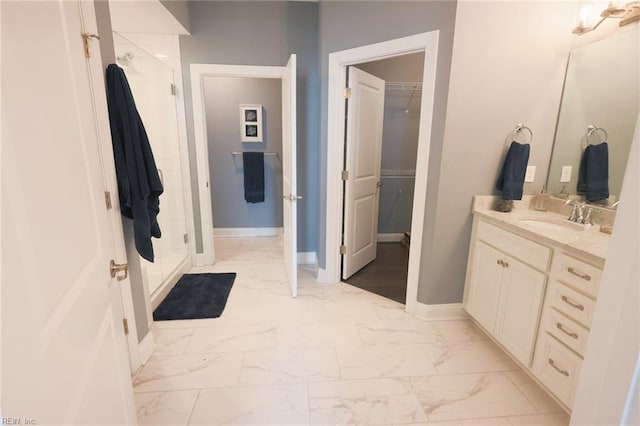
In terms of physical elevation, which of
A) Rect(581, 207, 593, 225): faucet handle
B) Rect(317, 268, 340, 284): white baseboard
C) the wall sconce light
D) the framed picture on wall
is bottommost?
Rect(317, 268, 340, 284): white baseboard

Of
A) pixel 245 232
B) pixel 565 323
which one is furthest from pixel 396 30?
pixel 245 232

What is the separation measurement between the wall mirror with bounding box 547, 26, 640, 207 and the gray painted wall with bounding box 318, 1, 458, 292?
2.77 feet

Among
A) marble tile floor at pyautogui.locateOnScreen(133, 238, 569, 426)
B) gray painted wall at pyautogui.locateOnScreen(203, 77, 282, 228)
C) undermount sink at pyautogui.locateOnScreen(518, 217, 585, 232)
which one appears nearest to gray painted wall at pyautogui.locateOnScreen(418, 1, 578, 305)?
undermount sink at pyautogui.locateOnScreen(518, 217, 585, 232)

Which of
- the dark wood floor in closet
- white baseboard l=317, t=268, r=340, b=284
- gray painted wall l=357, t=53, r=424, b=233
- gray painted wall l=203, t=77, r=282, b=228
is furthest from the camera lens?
gray painted wall l=203, t=77, r=282, b=228

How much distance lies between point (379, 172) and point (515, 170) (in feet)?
4.80

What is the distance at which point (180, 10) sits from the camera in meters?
2.54

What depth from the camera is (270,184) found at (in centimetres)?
419

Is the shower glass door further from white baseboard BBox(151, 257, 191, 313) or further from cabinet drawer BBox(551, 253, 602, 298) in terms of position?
cabinet drawer BBox(551, 253, 602, 298)

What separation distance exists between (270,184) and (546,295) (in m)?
3.39

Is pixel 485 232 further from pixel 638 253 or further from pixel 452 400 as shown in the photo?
pixel 638 253

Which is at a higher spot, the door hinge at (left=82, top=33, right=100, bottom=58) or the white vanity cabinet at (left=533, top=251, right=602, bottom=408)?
the door hinge at (left=82, top=33, right=100, bottom=58)

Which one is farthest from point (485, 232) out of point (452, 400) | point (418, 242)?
point (452, 400)

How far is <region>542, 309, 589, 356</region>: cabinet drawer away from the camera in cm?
135

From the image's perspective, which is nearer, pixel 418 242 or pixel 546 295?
pixel 546 295
